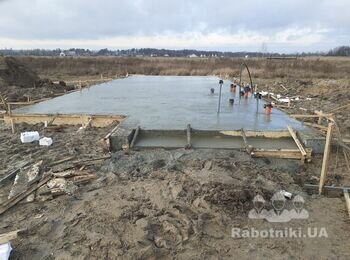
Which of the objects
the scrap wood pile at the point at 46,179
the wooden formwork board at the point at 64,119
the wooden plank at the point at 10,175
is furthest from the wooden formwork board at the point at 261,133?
the wooden plank at the point at 10,175

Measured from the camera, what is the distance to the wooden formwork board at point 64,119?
27.7 ft

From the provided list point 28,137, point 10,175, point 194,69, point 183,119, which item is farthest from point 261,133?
point 194,69

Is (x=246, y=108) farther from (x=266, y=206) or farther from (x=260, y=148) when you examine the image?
(x=266, y=206)

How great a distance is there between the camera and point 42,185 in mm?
4871

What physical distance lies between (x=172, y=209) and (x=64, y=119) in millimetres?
5474

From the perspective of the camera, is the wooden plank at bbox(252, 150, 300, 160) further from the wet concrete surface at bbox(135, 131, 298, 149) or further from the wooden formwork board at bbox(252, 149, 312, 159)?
the wet concrete surface at bbox(135, 131, 298, 149)

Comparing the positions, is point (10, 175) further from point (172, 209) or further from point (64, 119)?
point (64, 119)

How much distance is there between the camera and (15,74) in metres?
19.3

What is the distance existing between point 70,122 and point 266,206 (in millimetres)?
5950

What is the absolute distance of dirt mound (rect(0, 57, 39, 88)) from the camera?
18484 millimetres

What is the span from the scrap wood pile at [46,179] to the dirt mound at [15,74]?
14.1 meters

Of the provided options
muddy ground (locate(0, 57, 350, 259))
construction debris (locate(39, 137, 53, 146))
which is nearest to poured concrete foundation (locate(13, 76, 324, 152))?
muddy ground (locate(0, 57, 350, 259))

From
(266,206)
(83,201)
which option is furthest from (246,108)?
(83,201)

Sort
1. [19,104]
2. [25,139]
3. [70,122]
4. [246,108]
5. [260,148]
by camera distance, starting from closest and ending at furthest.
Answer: [260,148], [25,139], [70,122], [246,108], [19,104]
